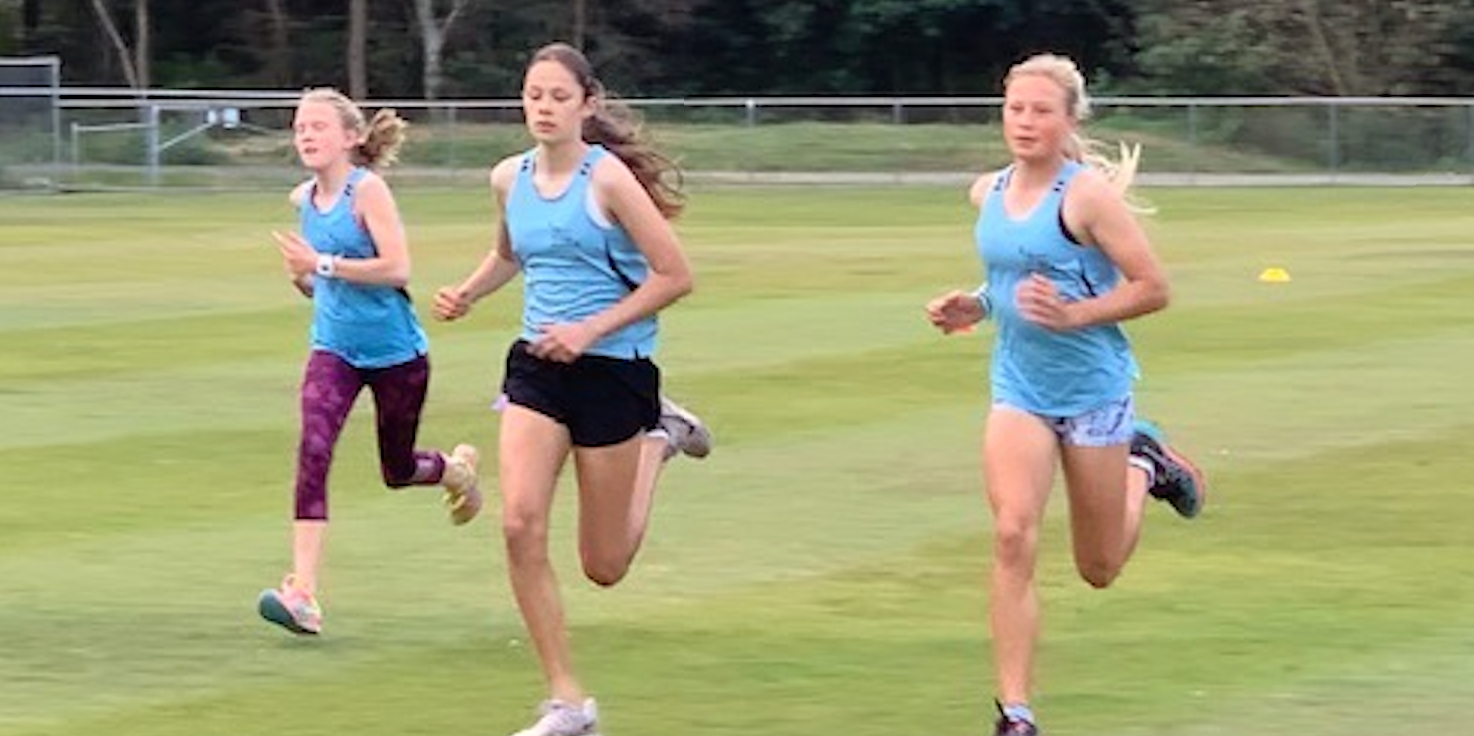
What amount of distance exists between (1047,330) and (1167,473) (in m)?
1.29

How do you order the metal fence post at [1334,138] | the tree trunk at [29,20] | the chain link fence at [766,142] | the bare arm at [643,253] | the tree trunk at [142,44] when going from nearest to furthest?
the bare arm at [643,253]
the chain link fence at [766,142]
the metal fence post at [1334,138]
the tree trunk at [142,44]
the tree trunk at [29,20]

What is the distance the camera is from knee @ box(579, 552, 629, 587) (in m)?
8.59

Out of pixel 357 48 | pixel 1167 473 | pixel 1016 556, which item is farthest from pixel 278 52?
pixel 1016 556

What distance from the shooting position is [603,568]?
862 centimetres

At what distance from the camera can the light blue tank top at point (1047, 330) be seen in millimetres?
8016

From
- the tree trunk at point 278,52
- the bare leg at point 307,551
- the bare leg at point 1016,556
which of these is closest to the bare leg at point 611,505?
the bare leg at point 1016,556

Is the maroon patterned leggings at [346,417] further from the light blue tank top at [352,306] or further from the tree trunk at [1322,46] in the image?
the tree trunk at [1322,46]

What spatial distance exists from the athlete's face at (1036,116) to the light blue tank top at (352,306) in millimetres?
2680

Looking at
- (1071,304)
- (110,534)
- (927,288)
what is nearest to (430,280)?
(927,288)

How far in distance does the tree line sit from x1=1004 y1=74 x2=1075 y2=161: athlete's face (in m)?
54.2

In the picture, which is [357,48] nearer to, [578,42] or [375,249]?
[578,42]

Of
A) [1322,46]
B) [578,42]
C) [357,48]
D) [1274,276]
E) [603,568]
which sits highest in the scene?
[603,568]

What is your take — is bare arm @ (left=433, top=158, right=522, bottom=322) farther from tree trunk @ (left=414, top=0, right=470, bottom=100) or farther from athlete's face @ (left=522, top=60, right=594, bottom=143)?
tree trunk @ (left=414, top=0, right=470, bottom=100)

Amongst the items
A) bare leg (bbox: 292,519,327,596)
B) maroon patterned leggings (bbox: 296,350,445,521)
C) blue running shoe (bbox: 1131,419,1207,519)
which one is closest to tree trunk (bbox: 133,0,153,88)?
maroon patterned leggings (bbox: 296,350,445,521)
